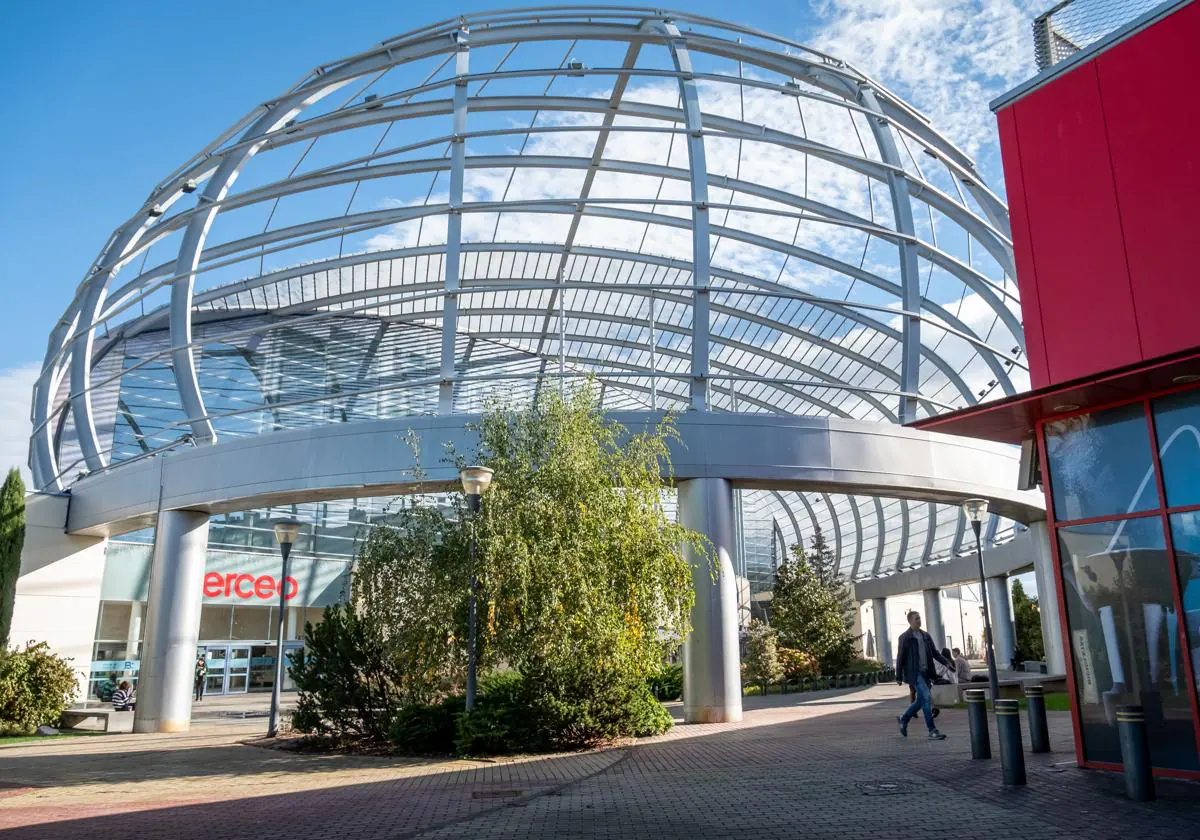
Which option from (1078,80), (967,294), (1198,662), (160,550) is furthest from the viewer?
(967,294)

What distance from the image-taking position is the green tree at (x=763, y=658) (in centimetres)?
3041

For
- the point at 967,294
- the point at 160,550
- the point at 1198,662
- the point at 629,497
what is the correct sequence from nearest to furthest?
the point at 1198,662
the point at 629,497
the point at 160,550
the point at 967,294

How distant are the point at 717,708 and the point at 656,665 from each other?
125 inches

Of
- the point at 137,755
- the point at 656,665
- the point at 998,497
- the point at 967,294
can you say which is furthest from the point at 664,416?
the point at 967,294

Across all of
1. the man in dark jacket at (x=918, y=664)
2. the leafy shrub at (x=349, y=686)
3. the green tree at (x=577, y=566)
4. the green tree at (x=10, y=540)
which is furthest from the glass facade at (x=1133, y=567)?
the green tree at (x=10, y=540)

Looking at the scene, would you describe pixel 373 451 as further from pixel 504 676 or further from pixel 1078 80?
pixel 1078 80

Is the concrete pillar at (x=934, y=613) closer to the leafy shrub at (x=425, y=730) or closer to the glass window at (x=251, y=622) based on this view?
the glass window at (x=251, y=622)

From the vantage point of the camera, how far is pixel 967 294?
32625mm

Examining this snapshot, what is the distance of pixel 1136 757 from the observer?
7.94m

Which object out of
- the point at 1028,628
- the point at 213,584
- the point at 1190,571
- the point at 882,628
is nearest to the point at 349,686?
the point at 1190,571

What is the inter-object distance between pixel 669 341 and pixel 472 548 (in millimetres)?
29543

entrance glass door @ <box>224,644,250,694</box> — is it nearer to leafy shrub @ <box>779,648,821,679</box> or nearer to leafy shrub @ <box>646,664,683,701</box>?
leafy shrub @ <box>646,664,683,701</box>

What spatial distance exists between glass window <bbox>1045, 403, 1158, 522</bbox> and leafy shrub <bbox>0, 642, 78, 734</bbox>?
19.5 metres

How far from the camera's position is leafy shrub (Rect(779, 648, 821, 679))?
104 ft
